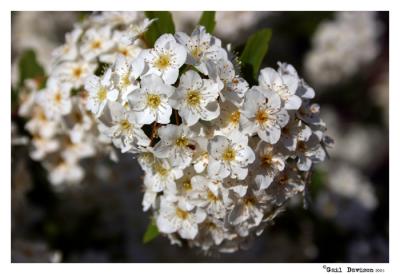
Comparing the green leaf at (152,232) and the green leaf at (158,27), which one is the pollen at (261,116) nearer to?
the green leaf at (158,27)

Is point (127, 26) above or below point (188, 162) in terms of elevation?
above

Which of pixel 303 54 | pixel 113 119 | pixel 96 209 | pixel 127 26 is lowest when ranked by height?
pixel 96 209

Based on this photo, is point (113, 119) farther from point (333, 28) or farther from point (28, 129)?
point (333, 28)

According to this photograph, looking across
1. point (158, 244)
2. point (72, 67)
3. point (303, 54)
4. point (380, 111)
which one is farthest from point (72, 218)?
point (380, 111)

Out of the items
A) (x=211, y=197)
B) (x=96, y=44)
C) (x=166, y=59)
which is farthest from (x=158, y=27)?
(x=211, y=197)

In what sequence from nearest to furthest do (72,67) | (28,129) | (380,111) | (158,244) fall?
1. (72,67)
2. (28,129)
3. (158,244)
4. (380,111)

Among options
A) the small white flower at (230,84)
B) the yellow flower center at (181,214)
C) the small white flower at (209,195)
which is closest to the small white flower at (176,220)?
the yellow flower center at (181,214)

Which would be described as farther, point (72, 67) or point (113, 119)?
point (72, 67)
